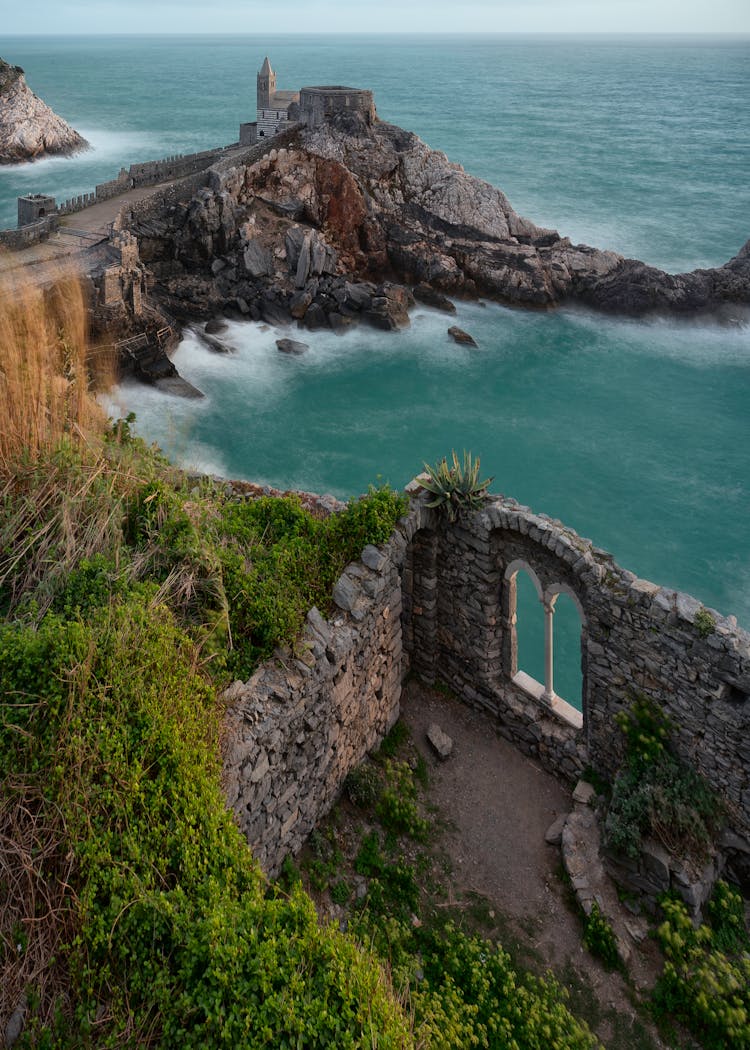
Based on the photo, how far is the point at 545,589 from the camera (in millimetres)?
10766

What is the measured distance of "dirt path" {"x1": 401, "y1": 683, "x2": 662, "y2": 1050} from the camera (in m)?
8.72

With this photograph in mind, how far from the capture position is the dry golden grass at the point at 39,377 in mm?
9219

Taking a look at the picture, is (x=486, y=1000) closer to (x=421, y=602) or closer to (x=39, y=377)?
(x=421, y=602)

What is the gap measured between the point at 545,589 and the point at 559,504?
39.3ft

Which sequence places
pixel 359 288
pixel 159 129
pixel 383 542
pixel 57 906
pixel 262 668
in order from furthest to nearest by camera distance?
pixel 159 129
pixel 359 288
pixel 383 542
pixel 262 668
pixel 57 906

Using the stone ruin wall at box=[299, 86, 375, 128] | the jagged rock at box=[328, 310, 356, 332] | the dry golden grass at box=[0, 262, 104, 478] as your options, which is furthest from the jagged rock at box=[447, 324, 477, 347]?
the dry golden grass at box=[0, 262, 104, 478]

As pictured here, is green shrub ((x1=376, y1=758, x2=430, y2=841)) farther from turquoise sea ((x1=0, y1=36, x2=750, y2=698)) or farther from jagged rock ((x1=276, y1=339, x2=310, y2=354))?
jagged rock ((x1=276, y1=339, x2=310, y2=354))

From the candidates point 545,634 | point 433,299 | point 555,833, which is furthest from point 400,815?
point 433,299

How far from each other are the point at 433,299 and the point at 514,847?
88.0 feet

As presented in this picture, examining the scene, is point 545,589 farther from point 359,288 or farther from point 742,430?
point 359,288

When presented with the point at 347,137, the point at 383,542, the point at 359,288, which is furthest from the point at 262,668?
the point at 347,137

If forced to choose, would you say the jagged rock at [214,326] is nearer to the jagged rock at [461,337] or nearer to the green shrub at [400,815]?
the jagged rock at [461,337]

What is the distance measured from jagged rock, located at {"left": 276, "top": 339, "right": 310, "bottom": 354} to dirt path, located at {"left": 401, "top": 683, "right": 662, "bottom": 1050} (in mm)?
19525

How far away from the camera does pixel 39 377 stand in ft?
30.9
